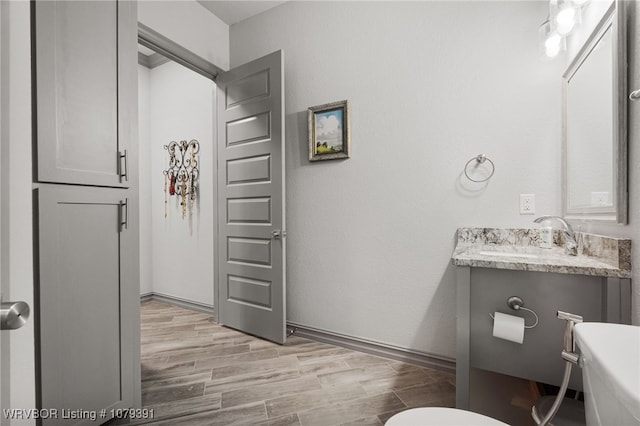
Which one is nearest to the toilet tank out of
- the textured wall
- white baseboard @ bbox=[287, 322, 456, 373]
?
white baseboard @ bbox=[287, 322, 456, 373]

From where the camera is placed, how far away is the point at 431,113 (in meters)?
1.98

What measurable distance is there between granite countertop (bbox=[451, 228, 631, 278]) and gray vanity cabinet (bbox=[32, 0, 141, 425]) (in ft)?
5.17

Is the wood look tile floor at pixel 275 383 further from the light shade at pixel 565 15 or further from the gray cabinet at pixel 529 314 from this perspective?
the light shade at pixel 565 15

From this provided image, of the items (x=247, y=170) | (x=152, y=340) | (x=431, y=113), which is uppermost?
(x=431, y=113)

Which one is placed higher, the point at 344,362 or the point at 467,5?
the point at 467,5

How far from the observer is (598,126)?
51.1 inches

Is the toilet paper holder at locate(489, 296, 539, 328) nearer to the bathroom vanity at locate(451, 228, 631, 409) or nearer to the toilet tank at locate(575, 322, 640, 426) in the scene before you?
the bathroom vanity at locate(451, 228, 631, 409)

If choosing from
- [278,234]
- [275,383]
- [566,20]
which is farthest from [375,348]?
[566,20]

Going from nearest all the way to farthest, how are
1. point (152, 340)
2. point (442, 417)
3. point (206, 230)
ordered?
point (442, 417)
point (152, 340)
point (206, 230)

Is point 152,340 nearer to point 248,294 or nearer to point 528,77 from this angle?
point 248,294

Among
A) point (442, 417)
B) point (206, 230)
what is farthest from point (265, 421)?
point (206, 230)

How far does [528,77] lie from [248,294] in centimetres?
247

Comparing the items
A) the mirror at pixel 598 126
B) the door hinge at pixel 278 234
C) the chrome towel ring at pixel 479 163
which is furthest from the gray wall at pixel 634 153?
the door hinge at pixel 278 234

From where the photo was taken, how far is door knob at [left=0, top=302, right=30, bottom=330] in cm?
44
